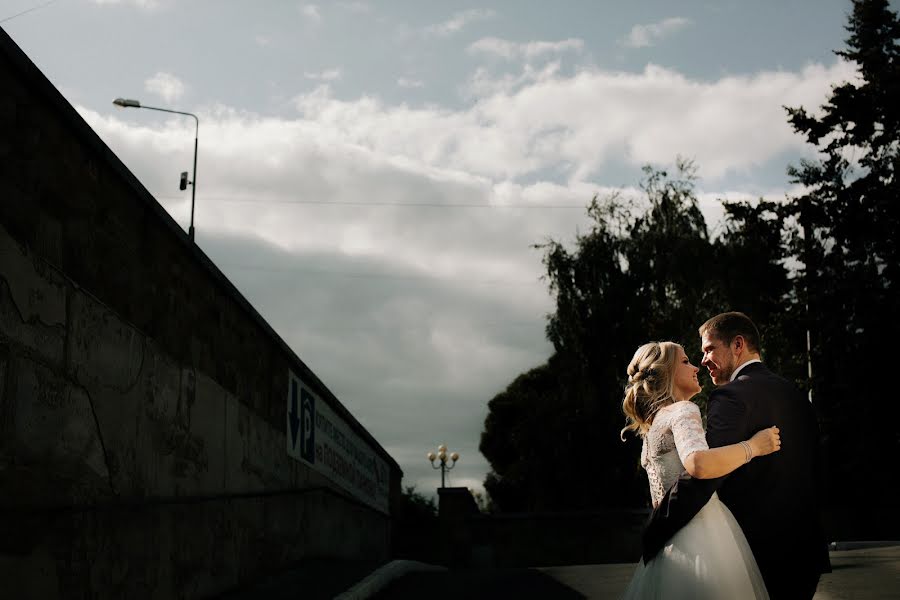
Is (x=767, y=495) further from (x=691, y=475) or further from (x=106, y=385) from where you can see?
(x=106, y=385)

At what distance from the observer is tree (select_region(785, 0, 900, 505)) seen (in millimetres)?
27891

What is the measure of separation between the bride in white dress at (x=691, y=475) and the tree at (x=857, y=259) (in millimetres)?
23646

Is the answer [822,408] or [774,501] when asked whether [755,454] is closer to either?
[774,501]

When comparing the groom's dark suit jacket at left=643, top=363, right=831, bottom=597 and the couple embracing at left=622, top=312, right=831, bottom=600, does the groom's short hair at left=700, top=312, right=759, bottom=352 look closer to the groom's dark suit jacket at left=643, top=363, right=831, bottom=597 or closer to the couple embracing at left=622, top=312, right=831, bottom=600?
the couple embracing at left=622, top=312, right=831, bottom=600

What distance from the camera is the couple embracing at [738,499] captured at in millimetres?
4750

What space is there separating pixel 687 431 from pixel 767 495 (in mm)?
460

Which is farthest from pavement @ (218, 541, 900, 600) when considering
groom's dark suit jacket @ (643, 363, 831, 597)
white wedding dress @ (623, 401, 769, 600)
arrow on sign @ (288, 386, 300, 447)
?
groom's dark suit jacket @ (643, 363, 831, 597)

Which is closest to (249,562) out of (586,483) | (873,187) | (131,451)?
(131,451)

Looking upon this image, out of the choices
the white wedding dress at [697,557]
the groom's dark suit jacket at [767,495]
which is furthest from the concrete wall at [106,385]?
the groom's dark suit jacket at [767,495]

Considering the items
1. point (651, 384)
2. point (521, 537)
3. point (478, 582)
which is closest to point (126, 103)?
point (521, 537)

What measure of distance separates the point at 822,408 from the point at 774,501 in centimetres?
2568

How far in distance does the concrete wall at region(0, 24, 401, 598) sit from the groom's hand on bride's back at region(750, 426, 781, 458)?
3989 millimetres

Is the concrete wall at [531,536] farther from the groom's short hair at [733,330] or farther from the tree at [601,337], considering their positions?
the groom's short hair at [733,330]

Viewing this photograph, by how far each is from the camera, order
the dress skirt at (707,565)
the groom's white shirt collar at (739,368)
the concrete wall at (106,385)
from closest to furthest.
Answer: the dress skirt at (707,565)
the groom's white shirt collar at (739,368)
the concrete wall at (106,385)
